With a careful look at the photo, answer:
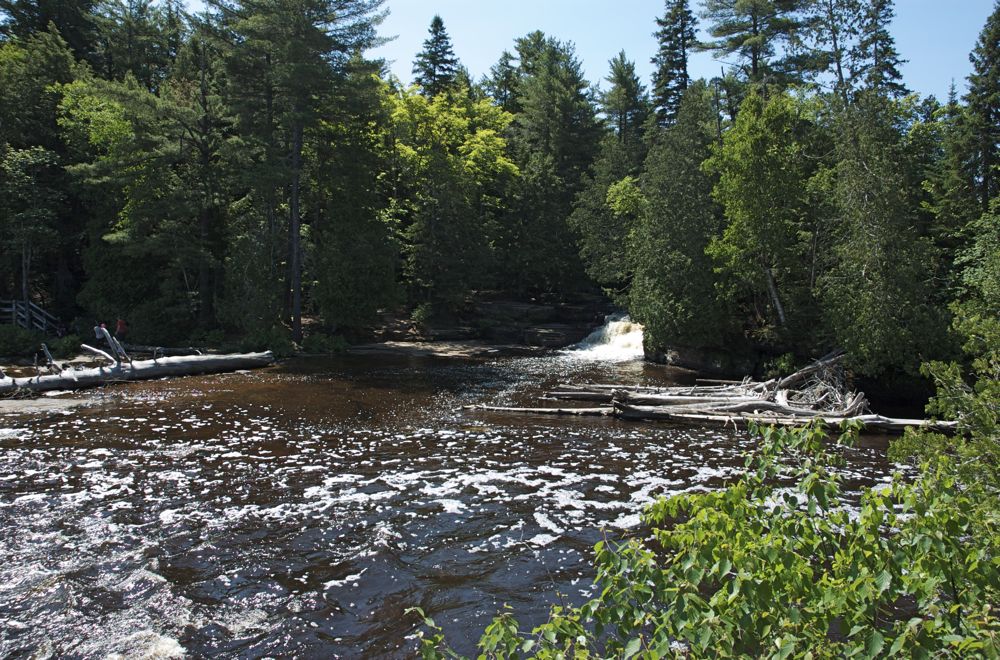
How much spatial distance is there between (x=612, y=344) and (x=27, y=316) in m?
29.1

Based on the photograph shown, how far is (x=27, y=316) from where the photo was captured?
28125 millimetres

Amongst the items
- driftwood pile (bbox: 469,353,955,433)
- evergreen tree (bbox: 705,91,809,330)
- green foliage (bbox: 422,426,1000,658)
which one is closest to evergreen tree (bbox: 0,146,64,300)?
driftwood pile (bbox: 469,353,955,433)

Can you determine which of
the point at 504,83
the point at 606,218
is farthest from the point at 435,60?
the point at 606,218

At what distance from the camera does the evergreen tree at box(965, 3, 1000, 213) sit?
23625 millimetres

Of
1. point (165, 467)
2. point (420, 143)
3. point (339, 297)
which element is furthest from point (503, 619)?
point (420, 143)

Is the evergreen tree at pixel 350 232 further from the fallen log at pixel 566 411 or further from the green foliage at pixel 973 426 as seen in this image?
the green foliage at pixel 973 426

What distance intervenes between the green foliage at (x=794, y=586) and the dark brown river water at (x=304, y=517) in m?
3.33

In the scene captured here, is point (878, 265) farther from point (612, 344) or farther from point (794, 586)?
point (794, 586)

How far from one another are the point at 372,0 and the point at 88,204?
19.4 meters

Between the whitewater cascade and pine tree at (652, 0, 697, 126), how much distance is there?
21643 millimetres

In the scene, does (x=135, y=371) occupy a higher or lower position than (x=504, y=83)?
lower

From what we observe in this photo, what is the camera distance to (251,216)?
94.3 feet

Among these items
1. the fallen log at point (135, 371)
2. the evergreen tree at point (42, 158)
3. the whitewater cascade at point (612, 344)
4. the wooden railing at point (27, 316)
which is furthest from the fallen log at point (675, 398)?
the evergreen tree at point (42, 158)

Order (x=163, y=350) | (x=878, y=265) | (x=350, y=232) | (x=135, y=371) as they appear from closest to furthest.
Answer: (x=878, y=265) < (x=135, y=371) < (x=163, y=350) < (x=350, y=232)
